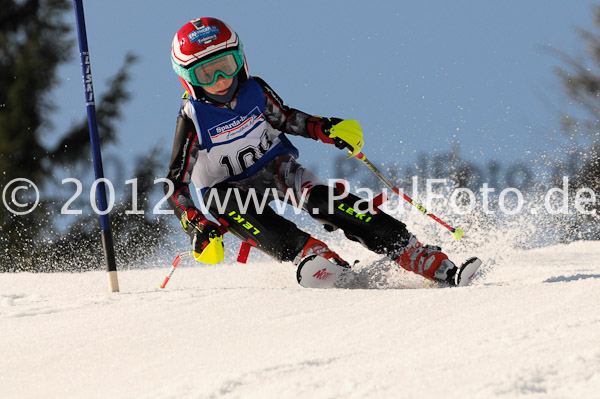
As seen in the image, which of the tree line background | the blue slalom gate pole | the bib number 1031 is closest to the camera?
the bib number 1031

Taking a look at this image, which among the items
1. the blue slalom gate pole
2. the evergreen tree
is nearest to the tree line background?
the evergreen tree

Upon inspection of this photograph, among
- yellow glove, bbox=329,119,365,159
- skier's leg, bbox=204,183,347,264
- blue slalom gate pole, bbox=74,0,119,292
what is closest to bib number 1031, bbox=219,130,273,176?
skier's leg, bbox=204,183,347,264

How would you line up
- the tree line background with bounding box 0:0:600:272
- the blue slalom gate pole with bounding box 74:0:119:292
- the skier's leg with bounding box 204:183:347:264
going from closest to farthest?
the skier's leg with bounding box 204:183:347:264
the blue slalom gate pole with bounding box 74:0:119:292
the tree line background with bounding box 0:0:600:272

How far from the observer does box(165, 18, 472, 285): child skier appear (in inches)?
169

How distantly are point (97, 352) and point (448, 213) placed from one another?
3.93m

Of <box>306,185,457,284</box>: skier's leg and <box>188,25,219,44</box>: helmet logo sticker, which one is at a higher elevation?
<box>188,25,219,44</box>: helmet logo sticker

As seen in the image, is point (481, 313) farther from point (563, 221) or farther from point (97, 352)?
point (563, 221)

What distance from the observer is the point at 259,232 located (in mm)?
4312

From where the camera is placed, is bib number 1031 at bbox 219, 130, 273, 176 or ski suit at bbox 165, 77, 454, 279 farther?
bib number 1031 at bbox 219, 130, 273, 176

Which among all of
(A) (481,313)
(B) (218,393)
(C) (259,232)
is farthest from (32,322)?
(A) (481,313)

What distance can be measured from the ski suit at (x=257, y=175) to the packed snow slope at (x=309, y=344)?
0.66m

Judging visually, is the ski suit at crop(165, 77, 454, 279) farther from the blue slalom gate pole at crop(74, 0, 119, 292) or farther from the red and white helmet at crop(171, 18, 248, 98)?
the blue slalom gate pole at crop(74, 0, 119, 292)

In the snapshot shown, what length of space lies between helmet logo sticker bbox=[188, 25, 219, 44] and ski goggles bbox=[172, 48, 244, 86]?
0.40ft

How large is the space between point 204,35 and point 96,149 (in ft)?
4.04
